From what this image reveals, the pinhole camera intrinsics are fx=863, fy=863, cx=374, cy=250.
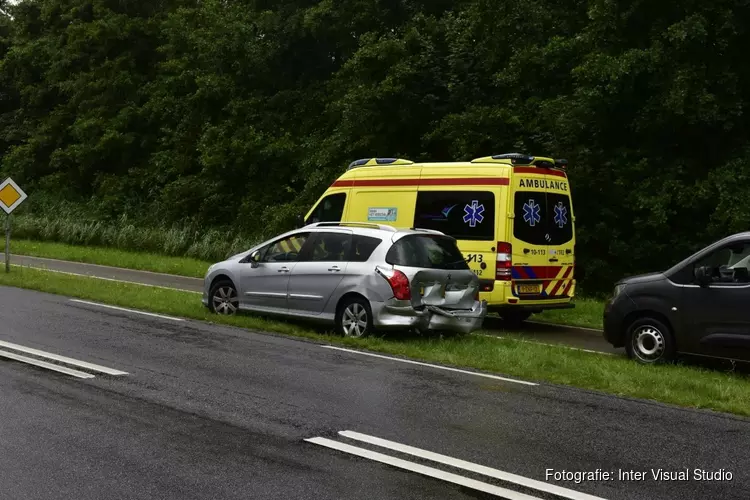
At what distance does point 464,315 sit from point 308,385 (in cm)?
388

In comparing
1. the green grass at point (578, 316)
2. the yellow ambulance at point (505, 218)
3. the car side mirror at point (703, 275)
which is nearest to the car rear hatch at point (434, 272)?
the yellow ambulance at point (505, 218)

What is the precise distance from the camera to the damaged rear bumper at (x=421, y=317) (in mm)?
11312

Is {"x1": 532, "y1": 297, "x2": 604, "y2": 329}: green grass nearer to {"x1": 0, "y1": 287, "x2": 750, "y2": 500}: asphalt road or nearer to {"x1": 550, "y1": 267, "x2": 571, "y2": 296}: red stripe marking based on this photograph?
{"x1": 550, "y1": 267, "x2": 571, "y2": 296}: red stripe marking

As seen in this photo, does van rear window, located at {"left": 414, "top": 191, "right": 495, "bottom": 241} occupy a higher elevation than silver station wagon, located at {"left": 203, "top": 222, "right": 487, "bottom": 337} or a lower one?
higher

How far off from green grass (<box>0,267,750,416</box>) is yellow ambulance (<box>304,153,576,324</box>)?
116 centimetres

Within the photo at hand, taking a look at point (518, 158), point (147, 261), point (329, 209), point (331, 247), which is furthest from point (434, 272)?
point (147, 261)

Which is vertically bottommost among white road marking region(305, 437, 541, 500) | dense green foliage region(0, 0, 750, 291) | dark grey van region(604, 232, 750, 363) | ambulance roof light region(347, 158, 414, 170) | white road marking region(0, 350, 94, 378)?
white road marking region(305, 437, 541, 500)

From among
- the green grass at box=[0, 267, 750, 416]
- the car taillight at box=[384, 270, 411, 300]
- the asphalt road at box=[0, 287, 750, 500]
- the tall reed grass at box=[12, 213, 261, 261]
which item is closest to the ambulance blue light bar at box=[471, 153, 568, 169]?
the green grass at box=[0, 267, 750, 416]

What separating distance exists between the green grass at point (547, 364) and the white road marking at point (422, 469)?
2.81m

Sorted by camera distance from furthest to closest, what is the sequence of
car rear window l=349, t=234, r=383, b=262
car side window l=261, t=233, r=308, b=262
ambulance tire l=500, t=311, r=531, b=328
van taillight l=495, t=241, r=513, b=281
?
ambulance tire l=500, t=311, r=531, b=328, van taillight l=495, t=241, r=513, b=281, car side window l=261, t=233, r=308, b=262, car rear window l=349, t=234, r=383, b=262

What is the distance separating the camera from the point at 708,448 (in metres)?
6.45

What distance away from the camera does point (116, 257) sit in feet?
88.8

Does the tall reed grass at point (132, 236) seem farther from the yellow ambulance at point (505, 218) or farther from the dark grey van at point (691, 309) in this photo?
the dark grey van at point (691, 309)

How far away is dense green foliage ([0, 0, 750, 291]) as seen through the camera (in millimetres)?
19344
